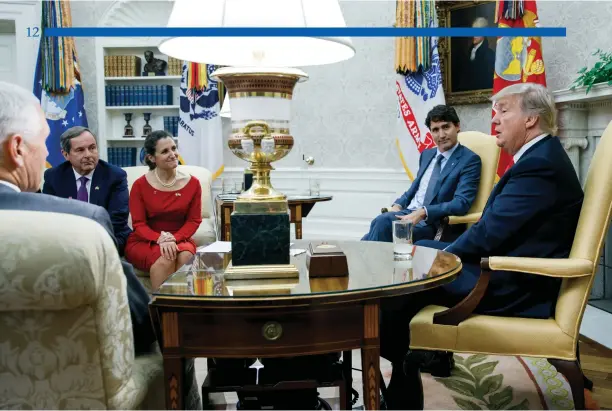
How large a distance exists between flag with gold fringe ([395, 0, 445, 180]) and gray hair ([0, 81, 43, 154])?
4069 millimetres

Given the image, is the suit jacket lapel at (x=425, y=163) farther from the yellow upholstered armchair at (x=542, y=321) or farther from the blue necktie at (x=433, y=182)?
the yellow upholstered armchair at (x=542, y=321)

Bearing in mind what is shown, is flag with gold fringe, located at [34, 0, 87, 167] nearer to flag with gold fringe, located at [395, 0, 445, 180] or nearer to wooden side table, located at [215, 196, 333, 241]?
wooden side table, located at [215, 196, 333, 241]

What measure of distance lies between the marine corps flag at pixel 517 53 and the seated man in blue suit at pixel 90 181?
2.61 meters

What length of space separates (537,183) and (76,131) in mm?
2469

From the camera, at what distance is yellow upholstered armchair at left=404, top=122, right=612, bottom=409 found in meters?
1.80

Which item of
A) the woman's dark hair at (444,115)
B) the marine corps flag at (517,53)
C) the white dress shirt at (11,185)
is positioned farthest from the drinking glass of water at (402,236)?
the marine corps flag at (517,53)

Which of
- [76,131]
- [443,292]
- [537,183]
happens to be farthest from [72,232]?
Result: [76,131]

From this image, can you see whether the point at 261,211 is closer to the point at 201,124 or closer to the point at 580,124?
the point at 580,124

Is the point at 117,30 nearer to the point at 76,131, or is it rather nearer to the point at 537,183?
the point at 537,183

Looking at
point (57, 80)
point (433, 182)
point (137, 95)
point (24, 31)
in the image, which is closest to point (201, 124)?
point (137, 95)

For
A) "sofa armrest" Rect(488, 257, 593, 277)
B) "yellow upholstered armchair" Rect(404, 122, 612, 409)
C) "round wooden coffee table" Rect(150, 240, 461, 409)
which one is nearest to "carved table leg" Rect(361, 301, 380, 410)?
"round wooden coffee table" Rect(150, 240, 461, 409)

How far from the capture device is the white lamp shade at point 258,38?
1187 millimetres

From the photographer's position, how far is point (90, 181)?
328 centimetres

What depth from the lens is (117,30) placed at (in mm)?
605
